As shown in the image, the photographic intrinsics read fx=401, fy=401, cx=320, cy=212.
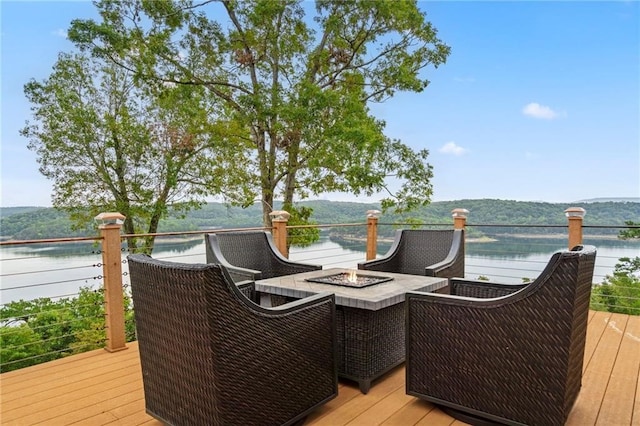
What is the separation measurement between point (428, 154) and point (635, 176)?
4155 mm

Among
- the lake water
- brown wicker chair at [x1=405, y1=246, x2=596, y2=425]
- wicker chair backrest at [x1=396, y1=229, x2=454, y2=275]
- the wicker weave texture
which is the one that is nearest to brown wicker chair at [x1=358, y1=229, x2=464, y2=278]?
wicker chair backrest at [x1=396, y1=229, x2=454, y2=275]

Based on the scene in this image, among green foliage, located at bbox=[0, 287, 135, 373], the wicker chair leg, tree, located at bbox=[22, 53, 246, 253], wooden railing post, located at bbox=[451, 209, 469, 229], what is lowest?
green foliage, located at bbox=[0, 287, 135, 373]

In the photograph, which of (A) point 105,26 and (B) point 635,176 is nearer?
(B) point 635,176

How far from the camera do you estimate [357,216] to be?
25.1 ft

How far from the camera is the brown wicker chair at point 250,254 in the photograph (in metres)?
3.43

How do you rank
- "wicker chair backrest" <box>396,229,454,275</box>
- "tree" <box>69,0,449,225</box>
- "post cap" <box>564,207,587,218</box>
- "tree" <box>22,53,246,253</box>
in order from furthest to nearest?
"tree" <box>22,53,246,253</box> < "tree" <box>69,0,449,225</box> < "post cap" <box>564,207,587,218</box> < "wicker chair backrest" <box>396,229,454,275</box>

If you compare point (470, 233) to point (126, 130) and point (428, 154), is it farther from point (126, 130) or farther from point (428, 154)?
point (126, 130)

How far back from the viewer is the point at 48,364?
296 cm

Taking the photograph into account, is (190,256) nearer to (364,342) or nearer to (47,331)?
(364,342)

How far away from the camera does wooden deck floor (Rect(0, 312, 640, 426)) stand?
6.92ft

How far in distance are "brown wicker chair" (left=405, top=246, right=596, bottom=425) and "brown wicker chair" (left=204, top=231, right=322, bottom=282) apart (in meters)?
1.51

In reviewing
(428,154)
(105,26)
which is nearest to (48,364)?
(105,26)

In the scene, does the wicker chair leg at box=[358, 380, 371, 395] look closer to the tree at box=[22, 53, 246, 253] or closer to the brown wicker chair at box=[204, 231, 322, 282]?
the brown wicker chair at box=[204, 231, 322, 282]

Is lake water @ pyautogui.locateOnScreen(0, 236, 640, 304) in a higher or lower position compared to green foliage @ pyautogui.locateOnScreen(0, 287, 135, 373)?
higher
